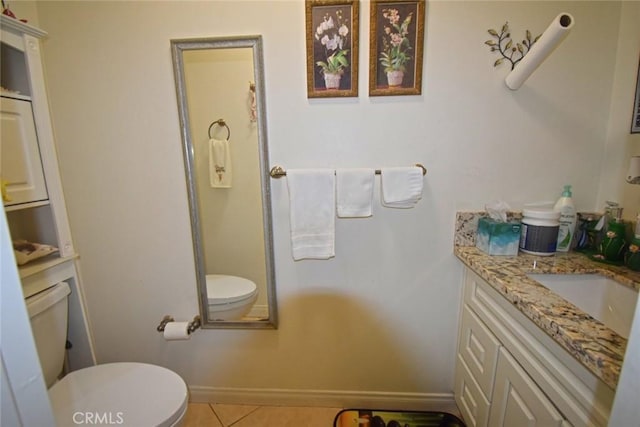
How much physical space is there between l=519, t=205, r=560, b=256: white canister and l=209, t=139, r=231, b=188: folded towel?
1.34 m

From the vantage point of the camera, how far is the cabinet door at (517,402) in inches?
29.9

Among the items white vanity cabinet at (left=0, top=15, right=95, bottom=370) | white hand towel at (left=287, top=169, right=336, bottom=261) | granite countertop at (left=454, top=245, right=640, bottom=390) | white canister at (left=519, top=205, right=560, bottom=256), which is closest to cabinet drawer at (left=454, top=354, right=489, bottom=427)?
granite countertop at (left=454, top=245, right=640, bottom=390)

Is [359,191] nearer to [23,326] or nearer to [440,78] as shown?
[440,78]

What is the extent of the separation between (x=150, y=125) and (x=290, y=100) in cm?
66

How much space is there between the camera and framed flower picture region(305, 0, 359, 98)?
3.64 ft

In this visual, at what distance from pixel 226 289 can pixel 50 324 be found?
2.34ft

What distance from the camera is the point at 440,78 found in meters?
1.16

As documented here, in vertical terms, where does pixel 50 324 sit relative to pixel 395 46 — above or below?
below

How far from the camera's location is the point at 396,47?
113 centimetres

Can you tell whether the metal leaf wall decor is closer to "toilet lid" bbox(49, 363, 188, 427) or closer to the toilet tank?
"toilet lid" bbox(49, 363, 188, 427)

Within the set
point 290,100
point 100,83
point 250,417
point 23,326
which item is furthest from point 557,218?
point 100,83

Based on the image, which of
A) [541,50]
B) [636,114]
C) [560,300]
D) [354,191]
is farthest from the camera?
[354,191]

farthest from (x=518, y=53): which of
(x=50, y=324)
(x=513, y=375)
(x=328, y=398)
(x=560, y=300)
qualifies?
(x=50, y=324)

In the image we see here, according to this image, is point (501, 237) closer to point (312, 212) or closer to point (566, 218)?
point (566, 218)
